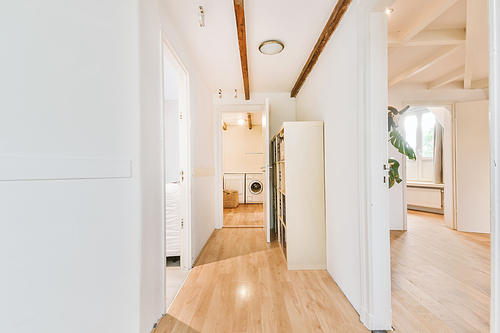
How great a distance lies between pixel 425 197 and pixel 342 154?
171 inches

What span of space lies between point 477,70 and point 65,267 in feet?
15.1

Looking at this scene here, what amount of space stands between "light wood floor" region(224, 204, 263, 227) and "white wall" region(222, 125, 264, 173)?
128 centimetres

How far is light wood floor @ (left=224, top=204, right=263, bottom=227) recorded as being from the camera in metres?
4.11

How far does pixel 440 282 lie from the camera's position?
1.93 meters

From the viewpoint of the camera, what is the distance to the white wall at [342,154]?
62.7 inches

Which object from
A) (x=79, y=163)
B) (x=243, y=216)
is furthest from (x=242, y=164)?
(x=79, y=163)

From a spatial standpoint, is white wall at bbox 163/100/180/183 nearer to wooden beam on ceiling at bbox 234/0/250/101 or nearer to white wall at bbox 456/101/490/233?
wooden beam on ceiling at bbox 234/0/250/101

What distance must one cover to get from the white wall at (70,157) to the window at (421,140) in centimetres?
595

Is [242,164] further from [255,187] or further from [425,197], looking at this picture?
[425,197]

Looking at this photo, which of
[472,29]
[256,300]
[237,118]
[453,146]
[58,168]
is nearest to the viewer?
[58,168]

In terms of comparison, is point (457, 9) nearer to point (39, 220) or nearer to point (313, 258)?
point (313, 258)

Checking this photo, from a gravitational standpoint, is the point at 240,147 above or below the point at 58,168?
above

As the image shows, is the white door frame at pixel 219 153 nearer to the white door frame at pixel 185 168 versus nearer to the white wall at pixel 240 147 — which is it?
the white door frame at pixel 185 168

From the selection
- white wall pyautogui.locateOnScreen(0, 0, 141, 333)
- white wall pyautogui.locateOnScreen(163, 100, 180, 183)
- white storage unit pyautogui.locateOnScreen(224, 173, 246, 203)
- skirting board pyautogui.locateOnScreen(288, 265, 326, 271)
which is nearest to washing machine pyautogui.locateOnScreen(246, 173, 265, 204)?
white storage unit pyautogui.locateOnScreen(224, 173, 246, 203)
